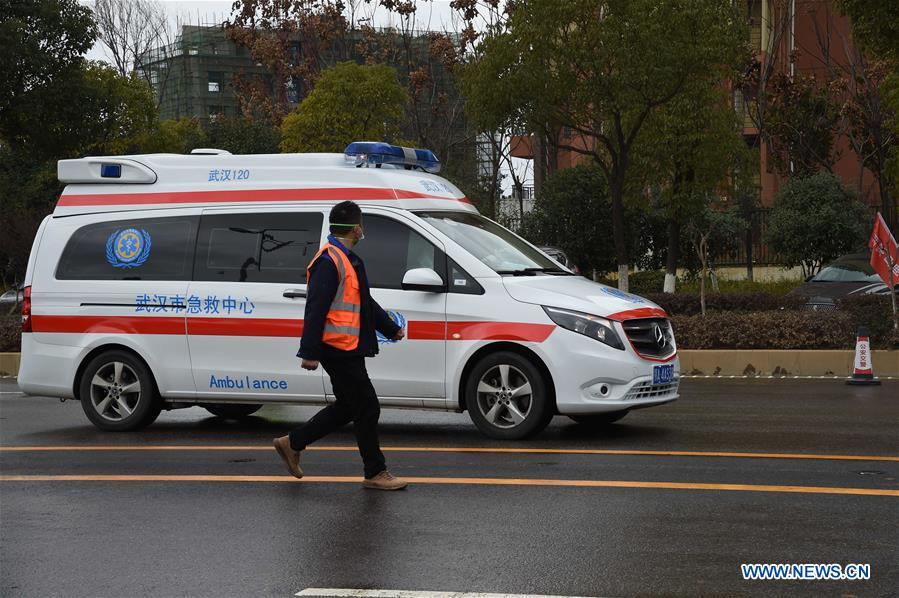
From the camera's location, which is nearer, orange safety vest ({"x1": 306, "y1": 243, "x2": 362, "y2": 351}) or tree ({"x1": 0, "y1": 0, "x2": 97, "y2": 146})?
orange safety vest ({"x1": 306, "y1": 243, "x2": 362, "y2": 351})

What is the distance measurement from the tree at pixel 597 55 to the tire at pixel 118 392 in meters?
12.5

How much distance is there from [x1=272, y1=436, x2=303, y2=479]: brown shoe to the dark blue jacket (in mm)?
685

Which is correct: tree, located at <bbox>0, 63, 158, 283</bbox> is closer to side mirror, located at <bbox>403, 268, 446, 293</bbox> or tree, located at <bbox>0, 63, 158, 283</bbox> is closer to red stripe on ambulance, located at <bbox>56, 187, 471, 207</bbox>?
red stripe on ambulance, located at <bbox>56, 187, 471, 207</bbox>

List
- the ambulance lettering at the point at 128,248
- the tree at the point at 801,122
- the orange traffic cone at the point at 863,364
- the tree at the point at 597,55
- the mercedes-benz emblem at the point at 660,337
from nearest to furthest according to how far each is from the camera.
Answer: the mercedes-benz emblem at the point at 660,337 < the ambulance lettering at the point at 128,248 < the orange traffic cone at the point at 863,364 < the tree at the point at 597,55 < the tree at the point at 801,122

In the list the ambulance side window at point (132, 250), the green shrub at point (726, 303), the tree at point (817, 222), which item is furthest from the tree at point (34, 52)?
the ambulance side window at point (132, 250)

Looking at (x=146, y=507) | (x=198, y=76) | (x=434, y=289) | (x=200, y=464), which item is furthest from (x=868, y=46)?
(x=198, y=76)

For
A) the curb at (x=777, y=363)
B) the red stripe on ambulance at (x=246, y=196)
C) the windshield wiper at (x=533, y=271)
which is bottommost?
the curb at (x=777, y=363)

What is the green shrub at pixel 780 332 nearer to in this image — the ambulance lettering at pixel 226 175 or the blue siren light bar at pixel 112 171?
the ambulance lettering at pixel 226 175

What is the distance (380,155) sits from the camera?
1101cm

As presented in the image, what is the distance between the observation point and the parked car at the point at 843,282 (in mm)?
21908

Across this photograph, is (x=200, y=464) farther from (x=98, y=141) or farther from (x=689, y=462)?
(x=98, y=141)

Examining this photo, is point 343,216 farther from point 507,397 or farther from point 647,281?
point 647,281

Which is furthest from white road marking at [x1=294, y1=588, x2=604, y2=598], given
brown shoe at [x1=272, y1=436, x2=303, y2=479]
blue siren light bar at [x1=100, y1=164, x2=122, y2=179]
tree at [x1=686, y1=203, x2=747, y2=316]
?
tree at [x1=686, y1=203, x2=747, y2=316]

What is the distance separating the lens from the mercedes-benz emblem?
1015 centimetres
